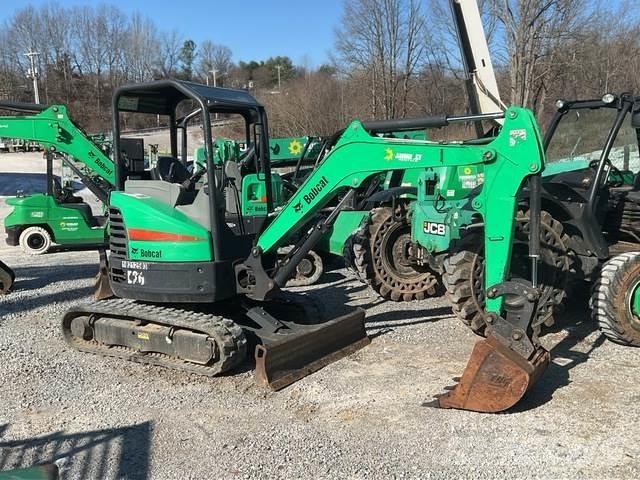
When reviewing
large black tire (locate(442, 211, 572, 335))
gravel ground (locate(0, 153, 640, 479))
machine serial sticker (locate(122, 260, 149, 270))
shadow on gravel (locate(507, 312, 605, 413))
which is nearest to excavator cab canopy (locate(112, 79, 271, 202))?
machine serial sticker (locate(122, 260, 149, 270))

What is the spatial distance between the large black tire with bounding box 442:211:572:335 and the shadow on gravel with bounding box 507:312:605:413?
339 millimetres

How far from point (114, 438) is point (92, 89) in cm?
6673

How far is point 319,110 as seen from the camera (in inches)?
1218

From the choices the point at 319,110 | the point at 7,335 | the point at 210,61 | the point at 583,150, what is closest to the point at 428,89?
the point at 319,110

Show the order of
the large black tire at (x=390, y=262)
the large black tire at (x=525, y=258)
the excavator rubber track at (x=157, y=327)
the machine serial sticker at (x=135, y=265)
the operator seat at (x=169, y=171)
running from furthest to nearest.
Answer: the large black tire at (x=390, y=262) → the operator seat at (x=169, y=171) → the large black tire at (x=525, y=258) → the machine serial sticker at (x=135, y=265) → the excavator rubber track at (x=157, y=327)

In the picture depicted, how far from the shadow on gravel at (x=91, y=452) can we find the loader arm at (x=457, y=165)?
1955 mm

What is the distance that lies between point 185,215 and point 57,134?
20.3ft

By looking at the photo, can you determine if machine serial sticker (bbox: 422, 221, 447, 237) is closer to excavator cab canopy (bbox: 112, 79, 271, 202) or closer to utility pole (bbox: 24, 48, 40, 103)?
excavator cab canopy (bbox: 112, 79, 271, 202)

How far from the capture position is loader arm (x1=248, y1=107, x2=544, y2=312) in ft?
15.0

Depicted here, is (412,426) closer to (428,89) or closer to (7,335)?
(7,335)

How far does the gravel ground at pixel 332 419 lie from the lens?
3.88 metres

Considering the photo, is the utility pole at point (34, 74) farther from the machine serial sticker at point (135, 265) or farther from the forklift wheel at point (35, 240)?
the machine serial sticker at point (135, 265)

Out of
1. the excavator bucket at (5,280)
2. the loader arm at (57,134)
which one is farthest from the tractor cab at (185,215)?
the loader arm at (57,134)

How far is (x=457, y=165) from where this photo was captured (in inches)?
192
